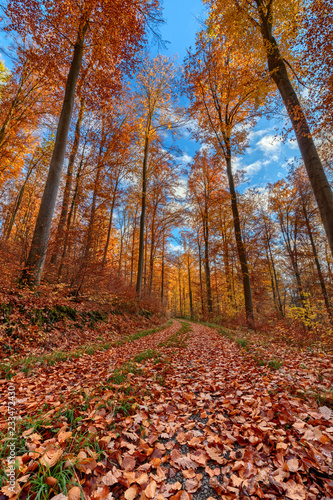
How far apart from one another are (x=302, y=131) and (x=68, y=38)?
8780 mm

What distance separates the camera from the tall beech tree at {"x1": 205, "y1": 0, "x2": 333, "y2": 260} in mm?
5100

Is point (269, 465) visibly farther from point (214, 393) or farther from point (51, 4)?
point (51, 4)

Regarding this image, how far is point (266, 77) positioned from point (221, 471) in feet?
32.7

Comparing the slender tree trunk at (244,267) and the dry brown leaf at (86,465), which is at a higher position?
the slender tree trunk at (244,267)

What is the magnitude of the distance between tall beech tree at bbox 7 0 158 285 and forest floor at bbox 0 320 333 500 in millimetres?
4429

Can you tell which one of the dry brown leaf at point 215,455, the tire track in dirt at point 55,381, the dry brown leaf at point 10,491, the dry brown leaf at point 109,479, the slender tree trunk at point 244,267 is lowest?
the dry brown leaf at point 215,455

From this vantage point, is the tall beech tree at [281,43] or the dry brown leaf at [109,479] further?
the tall beech tree at [281,43]

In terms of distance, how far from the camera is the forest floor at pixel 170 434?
1.50m

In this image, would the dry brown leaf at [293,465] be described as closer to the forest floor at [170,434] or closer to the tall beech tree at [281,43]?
the forest floor at [170,434]

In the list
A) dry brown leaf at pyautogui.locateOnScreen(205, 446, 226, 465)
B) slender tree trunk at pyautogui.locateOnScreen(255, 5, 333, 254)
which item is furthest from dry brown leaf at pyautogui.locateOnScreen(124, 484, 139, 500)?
slender tree trunk at pyautogui.locateOnScreen(255, 5, 333, 254)

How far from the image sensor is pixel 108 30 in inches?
295

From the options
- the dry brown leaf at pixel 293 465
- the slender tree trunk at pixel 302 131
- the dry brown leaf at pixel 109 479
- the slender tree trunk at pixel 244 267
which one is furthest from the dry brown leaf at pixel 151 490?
the slender tree trunk at pixel 244 267

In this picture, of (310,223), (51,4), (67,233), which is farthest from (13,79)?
(310,223)

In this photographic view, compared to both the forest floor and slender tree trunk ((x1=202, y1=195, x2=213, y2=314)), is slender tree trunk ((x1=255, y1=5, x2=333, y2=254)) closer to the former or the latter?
the forest floor
